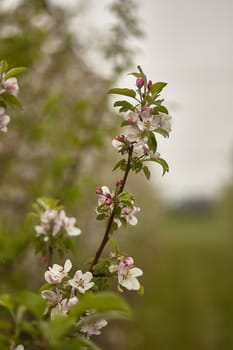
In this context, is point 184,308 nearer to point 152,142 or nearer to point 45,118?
point 45,118

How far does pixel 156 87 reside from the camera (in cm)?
130

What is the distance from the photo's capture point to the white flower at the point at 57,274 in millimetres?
1262

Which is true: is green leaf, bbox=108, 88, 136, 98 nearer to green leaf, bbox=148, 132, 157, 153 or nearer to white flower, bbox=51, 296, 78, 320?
green leaf, bbox=148, 132, 157, 153

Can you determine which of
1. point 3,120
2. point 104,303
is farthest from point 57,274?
point 3,120

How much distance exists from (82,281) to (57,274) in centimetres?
10

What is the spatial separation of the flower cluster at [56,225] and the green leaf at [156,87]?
0.49 meters

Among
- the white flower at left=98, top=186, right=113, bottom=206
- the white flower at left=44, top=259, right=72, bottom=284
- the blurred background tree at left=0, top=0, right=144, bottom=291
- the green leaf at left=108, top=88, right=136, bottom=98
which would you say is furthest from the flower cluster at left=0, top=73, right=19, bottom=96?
the blurred background tree at left=0, top=0, right=144, bottom=291

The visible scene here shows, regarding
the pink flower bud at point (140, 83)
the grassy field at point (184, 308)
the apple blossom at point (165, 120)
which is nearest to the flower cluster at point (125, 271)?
the apple blossom at point (165, 120)

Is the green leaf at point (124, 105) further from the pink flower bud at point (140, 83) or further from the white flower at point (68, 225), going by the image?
the white flower at point (68, 225)

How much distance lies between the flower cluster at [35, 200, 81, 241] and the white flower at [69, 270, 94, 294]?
30 cm

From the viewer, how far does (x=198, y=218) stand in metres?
60.0

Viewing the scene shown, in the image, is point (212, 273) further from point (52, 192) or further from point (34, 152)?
point (52, 192)

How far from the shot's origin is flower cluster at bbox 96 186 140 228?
4.38ft

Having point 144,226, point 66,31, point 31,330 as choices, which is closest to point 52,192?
point 66,31
